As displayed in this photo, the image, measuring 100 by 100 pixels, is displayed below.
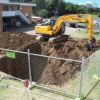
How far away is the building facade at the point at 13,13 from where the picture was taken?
40.6 meters

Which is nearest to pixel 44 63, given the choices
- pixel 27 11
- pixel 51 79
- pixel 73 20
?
pixel 51 79

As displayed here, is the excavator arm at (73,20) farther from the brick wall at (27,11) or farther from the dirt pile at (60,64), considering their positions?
the brick wall at (27,11)

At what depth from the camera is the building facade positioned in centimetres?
4056

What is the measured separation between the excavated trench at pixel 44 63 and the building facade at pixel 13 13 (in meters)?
19.7

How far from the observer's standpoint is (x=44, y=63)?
1627cm

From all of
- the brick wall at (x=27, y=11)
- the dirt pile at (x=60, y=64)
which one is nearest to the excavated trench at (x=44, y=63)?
the dirt pile at (x=60, y=64)

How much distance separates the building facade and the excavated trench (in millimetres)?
19699

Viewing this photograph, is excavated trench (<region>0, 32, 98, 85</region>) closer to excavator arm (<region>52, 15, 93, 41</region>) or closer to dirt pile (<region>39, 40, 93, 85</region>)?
dirt pile (<region>39, 40, 93, 85</region>)

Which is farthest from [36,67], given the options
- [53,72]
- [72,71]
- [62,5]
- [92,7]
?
[92,7]

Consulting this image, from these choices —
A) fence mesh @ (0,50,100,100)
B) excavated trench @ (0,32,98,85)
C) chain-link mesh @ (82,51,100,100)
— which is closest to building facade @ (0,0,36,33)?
excavated trench @ (0,32,98,85)

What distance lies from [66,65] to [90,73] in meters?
2.47

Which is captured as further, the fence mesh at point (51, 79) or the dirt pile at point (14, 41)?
the dirt pile at point (14, 41)

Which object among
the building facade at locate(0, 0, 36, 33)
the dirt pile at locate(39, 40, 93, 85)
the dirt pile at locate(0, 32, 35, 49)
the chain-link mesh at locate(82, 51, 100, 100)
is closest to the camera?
the chain-link mesh at locate(82, 51, 100, 100)

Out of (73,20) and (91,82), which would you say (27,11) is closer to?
(73,20)
